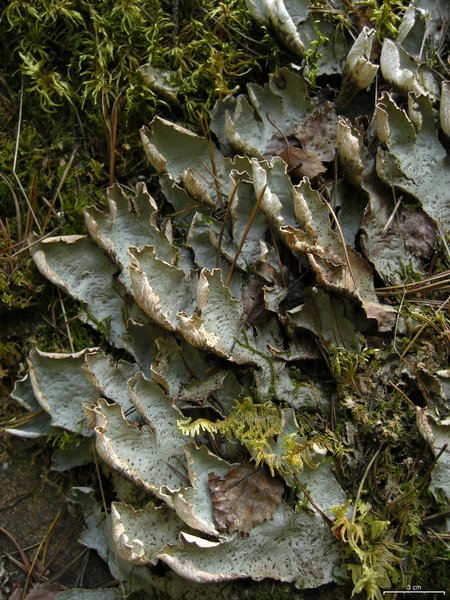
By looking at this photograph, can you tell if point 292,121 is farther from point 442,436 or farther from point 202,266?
point 442,436

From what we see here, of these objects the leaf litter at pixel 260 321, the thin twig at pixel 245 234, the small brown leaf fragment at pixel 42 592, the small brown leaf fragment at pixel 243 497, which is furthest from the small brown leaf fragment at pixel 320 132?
the small brown leaf fragment at pixel 42 592

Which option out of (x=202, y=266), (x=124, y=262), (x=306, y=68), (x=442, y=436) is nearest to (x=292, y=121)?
(x=306, y=68)

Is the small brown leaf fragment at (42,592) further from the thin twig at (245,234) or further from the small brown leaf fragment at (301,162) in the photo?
the small brown leaf fragment at (301,162)

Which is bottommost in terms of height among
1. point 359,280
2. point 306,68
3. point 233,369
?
point 233,369

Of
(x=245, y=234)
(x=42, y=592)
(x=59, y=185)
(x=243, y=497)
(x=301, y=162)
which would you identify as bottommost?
(x=42, y=592)

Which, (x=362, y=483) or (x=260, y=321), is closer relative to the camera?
(x=362, y=483)

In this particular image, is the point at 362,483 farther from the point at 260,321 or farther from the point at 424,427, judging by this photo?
the point at 260,321

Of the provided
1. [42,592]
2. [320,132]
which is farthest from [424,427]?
[42,592]

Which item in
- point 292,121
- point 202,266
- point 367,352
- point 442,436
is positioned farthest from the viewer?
point 292,121
